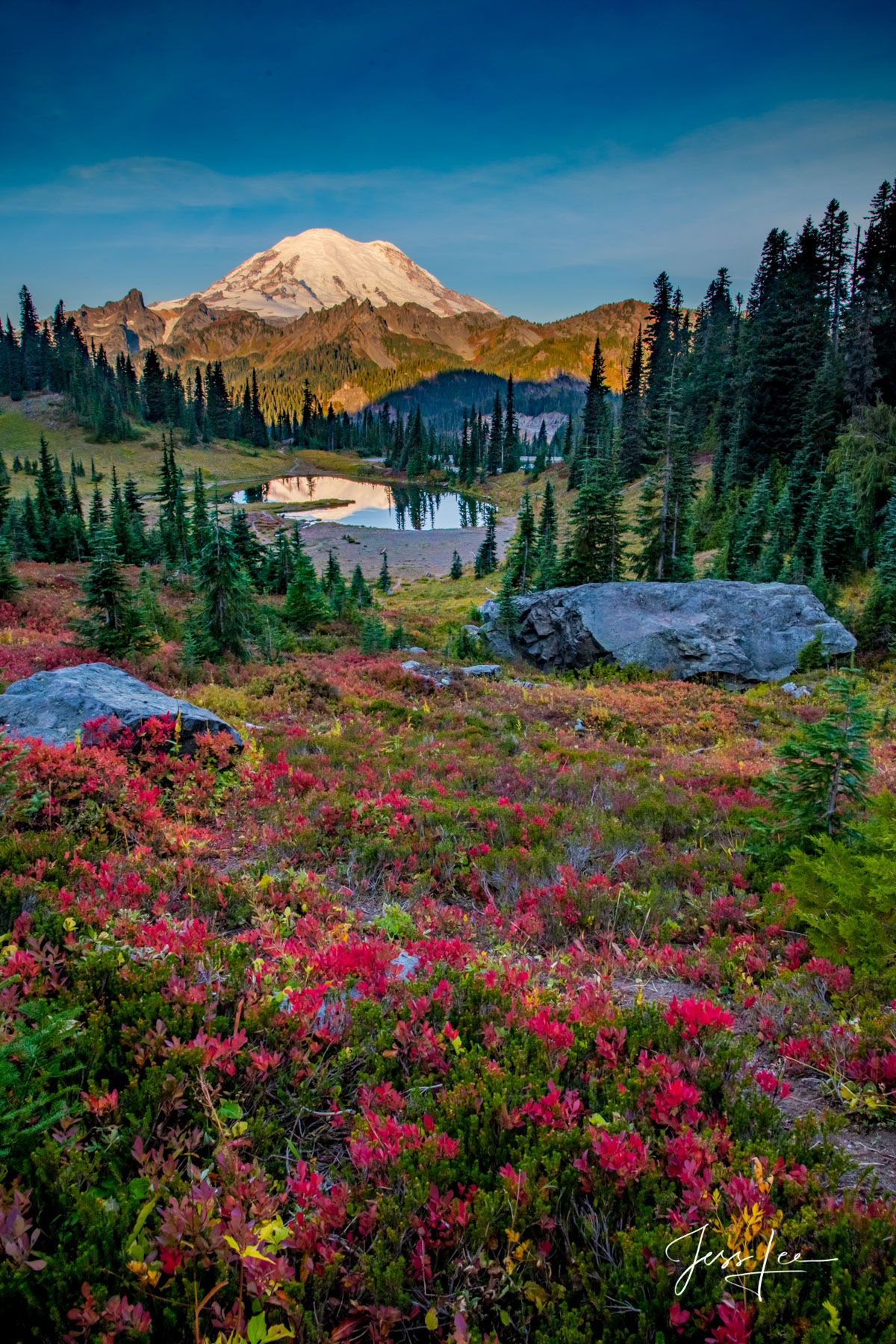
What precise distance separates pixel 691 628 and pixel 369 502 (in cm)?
10921

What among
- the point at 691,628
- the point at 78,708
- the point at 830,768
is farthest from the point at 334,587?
the point at 830,768

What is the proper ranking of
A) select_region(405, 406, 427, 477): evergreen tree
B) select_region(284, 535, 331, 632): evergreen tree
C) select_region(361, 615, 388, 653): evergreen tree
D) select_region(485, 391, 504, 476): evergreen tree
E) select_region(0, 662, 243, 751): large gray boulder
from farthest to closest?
select_region(405, 406, 427, 477): evergreen tree
select_region(485, 391, 504, 476): evergreen tree
select_region(284, 535, 331, 632): evergreen tree
select_region(361, 615, 388, 653): evergreen tree
select_region(0, 662, 243, 751): large gray boulder

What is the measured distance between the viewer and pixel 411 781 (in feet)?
32.5

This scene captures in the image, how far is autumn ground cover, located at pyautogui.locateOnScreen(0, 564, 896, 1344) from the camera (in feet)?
7.30

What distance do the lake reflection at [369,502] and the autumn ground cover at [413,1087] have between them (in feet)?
298

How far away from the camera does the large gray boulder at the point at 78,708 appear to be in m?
8.60

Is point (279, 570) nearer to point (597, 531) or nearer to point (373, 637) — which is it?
point (373, 637)

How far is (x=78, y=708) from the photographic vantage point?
8961 mm

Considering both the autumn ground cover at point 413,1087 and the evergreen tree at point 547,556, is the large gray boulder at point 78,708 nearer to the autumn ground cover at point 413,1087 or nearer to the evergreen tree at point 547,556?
the autumn ground cover at point 413,1087

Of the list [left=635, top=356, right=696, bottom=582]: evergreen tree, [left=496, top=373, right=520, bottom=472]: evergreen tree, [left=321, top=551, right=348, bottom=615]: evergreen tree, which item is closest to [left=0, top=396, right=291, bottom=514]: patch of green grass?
[left=496, top=373, right=520, bottom=472]: evergreen tree

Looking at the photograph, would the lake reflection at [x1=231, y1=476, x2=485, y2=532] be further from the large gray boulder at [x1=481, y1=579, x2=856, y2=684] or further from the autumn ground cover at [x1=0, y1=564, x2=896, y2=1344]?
the autumn ground cover at [x1=0, y1=564, x2=896, y2=1344]

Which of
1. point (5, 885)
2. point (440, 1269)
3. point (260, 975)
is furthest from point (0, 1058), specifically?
point (5, 885)

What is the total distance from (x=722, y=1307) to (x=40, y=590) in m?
31.3
